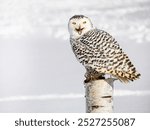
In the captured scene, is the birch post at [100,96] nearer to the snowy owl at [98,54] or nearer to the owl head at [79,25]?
the snowy owl at [98,54]

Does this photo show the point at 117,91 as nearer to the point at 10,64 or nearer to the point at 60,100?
the point at 60,100

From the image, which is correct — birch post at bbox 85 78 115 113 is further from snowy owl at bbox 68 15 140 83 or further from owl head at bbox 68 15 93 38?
owl head at bbox 68 15 93 38

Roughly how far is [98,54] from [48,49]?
0.19 meters

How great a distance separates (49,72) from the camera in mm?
1622

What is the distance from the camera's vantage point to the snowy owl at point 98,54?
153cm

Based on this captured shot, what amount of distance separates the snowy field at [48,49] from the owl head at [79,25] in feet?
0.09

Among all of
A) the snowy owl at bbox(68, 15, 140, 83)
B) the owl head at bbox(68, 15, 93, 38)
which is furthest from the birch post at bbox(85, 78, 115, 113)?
the owl head at bbox(68, 15, 93, 38)

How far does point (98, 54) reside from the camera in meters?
1.53

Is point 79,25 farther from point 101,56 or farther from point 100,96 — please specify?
point 100,96

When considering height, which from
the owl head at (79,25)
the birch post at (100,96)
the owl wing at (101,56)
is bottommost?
the birch post at (100,96)

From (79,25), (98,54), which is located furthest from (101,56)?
(79,25)

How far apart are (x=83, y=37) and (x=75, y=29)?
0.16 ft

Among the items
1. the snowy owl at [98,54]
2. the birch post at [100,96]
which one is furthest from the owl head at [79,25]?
the birch post at [100,96]

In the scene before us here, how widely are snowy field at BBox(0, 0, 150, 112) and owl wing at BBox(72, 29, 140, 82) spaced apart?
0.05m
